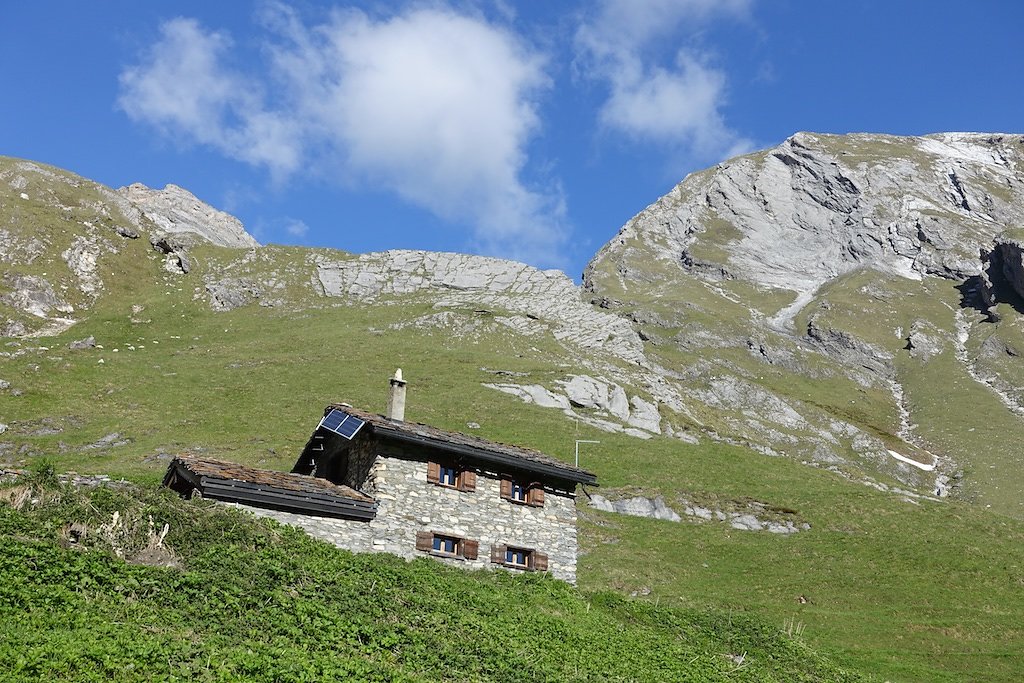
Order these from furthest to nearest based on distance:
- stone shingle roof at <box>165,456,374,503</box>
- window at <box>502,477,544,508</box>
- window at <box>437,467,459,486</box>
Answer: window at <box>502,477,544,508</box>, window at <box>437,467,459,486</box>, stone shingle roof at <box>165,456,374,503</box>

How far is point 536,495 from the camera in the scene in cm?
3059

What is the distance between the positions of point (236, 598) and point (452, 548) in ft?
36.4

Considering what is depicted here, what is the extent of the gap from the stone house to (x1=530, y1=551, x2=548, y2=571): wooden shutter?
0.13 feet

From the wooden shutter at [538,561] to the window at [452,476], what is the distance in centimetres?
350

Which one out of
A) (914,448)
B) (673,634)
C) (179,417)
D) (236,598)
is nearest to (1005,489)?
(914,448)

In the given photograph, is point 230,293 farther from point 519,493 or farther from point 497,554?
point 497,554

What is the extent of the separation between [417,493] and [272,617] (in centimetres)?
1070

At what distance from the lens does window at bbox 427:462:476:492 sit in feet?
93.7

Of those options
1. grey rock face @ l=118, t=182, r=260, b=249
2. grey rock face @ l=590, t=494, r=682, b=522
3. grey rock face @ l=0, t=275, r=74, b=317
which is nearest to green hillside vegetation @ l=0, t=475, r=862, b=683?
grey rock face @ l=590, t=494, r=682, b=522

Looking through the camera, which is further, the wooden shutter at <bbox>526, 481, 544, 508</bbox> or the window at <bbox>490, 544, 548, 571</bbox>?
the wooden shutter at <bbox>526, 481, 544, 508</bbox>

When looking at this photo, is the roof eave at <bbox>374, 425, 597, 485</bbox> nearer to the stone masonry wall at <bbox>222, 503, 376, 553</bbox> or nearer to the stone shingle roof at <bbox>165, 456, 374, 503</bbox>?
the stone shingle roof at <bbox>165, 456, 374, 503</bbox>

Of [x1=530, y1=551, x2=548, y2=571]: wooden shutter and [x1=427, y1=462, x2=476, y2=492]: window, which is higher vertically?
[x1=427, y1=462, x2=476, y2=492]: window

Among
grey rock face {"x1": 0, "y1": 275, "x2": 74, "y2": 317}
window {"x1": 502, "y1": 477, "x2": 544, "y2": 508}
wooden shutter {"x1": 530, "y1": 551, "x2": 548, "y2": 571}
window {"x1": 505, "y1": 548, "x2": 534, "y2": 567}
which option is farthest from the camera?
grey rock face {"x1": 0, "y1": 275, "x2": 74, "y2": 317}

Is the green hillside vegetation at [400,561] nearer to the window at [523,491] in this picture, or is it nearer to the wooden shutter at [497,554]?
the wooden shutter at [497,554]
